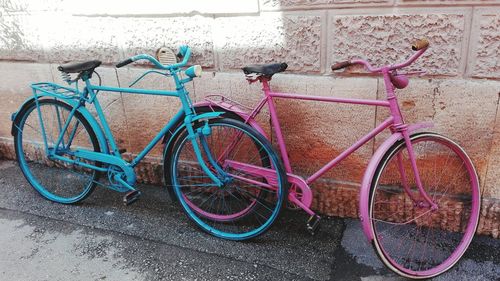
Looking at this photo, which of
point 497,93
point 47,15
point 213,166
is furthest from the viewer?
point 47,15

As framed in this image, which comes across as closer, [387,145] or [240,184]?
[387,145]

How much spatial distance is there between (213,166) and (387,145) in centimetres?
128

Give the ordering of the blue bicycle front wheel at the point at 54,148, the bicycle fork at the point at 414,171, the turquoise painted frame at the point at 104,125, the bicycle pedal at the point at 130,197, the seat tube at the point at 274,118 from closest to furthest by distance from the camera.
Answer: the bicycle fork at the point at 414,171 → the seat tube at the point at 274,118 → the turquoise painted frame at the point at 104,125 → the bicycle pedal at the point at 130,197 → the blue bicycle front wheel at the point at 54,148

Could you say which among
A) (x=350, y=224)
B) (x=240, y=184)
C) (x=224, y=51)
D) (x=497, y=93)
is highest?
(x=224, y=51)

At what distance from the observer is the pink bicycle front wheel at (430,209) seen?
9.45 feet

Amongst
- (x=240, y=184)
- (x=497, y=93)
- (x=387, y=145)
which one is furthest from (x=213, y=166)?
(x=497, y=93)

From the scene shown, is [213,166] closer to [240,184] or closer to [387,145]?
[240,184]

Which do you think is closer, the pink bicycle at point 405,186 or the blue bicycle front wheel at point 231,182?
the pink bicycle at point 405,186

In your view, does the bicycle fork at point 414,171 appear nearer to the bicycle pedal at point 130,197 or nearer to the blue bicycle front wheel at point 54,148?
the bicycle pedal at point 130,197

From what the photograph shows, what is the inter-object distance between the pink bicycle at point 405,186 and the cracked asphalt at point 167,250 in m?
0.18

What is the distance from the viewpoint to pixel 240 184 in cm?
336

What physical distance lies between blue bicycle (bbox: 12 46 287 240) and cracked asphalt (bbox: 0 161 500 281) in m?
0.17

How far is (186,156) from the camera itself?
372 cm

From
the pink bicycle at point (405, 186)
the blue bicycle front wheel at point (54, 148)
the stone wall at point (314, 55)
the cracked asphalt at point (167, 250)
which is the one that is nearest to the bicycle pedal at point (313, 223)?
the pink bicycle at point (405, 186)
